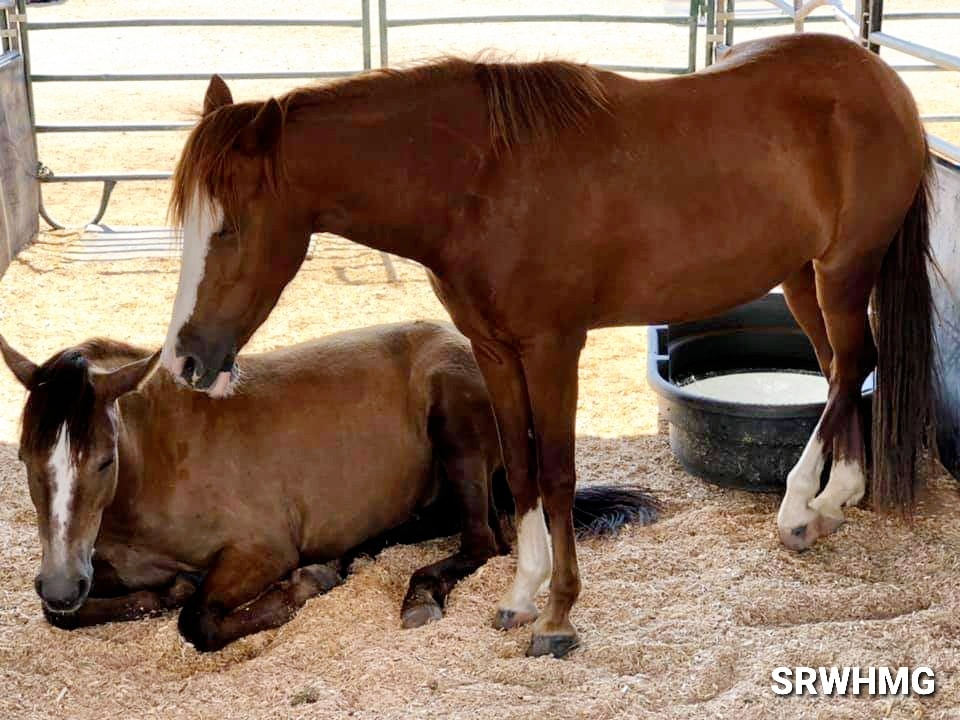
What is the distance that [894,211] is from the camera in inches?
133

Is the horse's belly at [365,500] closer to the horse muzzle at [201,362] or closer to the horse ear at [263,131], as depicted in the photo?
the horse muzzle at [201,362]

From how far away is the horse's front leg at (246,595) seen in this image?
3197 mm

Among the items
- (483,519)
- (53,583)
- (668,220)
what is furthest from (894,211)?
(53,583)

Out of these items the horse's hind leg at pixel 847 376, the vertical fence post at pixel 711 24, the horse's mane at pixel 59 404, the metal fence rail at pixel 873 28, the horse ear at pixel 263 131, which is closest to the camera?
the horse ear at pixel 263 131

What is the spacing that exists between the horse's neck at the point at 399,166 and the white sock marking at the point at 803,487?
1.46 meters

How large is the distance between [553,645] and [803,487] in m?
1.06

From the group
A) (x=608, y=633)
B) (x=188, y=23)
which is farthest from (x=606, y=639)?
(x=188, y=23)

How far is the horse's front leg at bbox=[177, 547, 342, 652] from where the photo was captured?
3.20m

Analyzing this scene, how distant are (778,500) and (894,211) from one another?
43.3 inches

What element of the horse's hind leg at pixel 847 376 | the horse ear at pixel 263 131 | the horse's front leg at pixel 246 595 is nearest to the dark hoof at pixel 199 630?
the horse's front leg at pixel 246 595

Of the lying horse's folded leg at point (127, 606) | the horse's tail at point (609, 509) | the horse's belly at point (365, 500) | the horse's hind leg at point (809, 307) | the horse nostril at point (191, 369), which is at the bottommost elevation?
the lying horse's folded leg at point (127, 606)

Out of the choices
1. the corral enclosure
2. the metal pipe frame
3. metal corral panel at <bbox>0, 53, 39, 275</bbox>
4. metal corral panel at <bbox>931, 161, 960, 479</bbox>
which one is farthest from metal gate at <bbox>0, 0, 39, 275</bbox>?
metal corral panel at <bbox>931, 161, 960, 479</bbox>

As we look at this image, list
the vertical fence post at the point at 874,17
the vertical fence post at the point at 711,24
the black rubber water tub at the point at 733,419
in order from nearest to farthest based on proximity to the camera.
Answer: the black rubber water tub at the point at 733,419, the vertical fence post at the point at 874,17, the vertical fence post at the point at 711,24

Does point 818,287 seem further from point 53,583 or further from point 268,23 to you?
point 268,23
